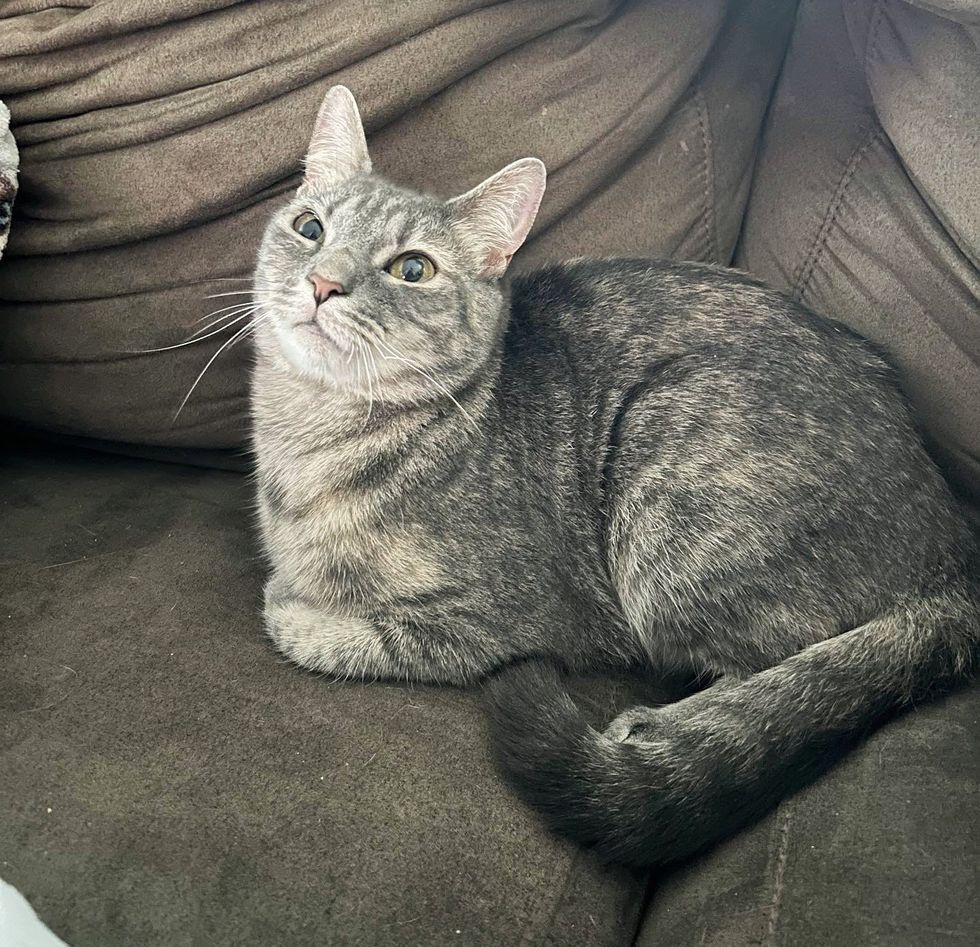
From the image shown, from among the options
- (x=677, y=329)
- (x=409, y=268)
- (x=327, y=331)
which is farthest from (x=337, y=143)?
(x=677, y=329)

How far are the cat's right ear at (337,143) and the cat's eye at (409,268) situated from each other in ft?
0.78

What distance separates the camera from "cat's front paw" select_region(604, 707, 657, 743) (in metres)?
1.55

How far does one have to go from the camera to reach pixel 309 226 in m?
1.78

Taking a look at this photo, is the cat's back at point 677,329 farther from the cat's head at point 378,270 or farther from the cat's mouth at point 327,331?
the cat's mouth at point 327,331

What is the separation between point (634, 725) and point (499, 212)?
3.12ft

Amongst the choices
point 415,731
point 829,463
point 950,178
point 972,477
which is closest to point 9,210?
point 415,731

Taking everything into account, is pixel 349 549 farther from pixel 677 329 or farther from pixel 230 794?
pixel 677 329

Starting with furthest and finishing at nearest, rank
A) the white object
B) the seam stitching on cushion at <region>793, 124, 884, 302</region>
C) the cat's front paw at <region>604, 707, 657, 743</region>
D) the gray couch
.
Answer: the seam stitching on cushion at <region>793, 124, 884, 302</region>, the cat's front paw at <region>604, 707, 657, 743</region>, the gray couch, the white object

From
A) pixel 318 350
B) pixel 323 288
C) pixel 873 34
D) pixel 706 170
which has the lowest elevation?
pixel 318 350

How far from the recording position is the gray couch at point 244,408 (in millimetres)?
1239

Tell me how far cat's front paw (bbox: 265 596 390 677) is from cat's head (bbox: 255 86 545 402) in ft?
1.37

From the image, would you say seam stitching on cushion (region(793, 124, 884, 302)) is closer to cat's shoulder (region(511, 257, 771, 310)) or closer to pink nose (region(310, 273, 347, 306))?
cat's shoulder (region(511, 257, 771, 310))

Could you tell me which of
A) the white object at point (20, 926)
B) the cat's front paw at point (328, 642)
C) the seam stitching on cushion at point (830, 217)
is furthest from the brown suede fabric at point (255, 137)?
the white object at point (20, 926)

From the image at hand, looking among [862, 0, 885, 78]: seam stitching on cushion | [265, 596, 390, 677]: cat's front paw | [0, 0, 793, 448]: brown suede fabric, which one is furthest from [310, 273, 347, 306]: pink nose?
[862, 0, 885, 78]: seam stitching on cushion
